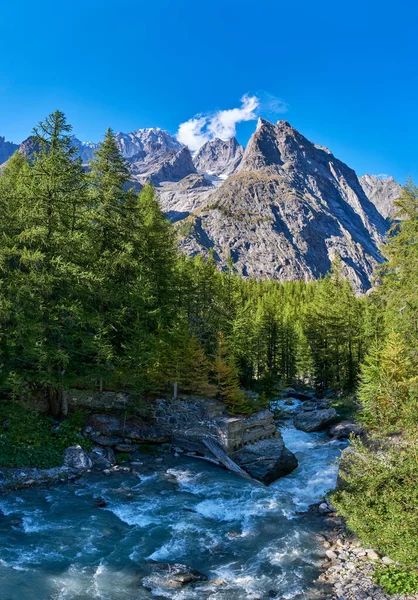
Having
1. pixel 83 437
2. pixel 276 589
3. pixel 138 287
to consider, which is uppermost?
pixel 138 287

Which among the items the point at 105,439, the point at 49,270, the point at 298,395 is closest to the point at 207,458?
the point at 105,439

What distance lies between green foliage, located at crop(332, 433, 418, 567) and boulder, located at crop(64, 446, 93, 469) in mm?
12555

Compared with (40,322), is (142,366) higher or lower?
lower

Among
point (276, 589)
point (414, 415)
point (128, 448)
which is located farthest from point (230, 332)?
point (276, 589)

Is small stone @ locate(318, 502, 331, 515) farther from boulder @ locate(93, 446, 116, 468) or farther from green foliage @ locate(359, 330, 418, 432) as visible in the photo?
boulder @ locate(93, 446, 116, 468)

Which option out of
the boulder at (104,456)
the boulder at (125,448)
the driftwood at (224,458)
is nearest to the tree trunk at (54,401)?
the boulder at (104,456)

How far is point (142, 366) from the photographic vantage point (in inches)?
993

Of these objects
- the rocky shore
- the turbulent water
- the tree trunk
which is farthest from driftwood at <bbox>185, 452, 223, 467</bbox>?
Answer: the tree trunk

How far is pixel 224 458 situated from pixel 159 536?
750 cm

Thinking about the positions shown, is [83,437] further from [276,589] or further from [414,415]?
[414,415]

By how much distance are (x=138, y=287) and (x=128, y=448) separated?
966cm

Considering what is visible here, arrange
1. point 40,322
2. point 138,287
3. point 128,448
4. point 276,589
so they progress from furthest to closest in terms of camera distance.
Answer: point 138,287 → point 128,448 → point 40,322 → point 276,589

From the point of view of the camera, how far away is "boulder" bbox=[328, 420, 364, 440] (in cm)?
2917

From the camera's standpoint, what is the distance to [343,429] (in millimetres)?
30172
